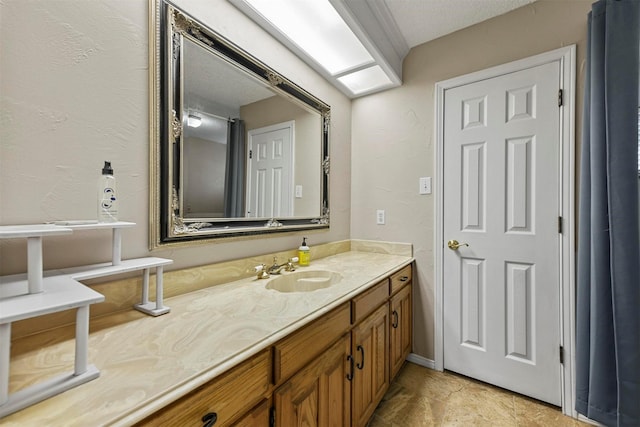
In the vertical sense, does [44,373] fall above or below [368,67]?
below

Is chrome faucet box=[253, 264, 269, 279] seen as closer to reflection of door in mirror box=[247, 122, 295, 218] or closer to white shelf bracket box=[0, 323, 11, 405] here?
reflection of door in mirror box=[247, 122, 295, 218]

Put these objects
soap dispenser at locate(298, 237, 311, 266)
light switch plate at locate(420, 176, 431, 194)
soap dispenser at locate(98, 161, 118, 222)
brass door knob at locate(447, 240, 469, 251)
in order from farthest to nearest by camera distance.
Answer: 1. light switch plate at locate(420, 176, 431, 194)
2. brass door knob at locate(447, 240, 469, 251)
3. soap dispenser at locate(298, 237, 311, 266)
4. soap dispenser at locate(98, 161, 118, 222)

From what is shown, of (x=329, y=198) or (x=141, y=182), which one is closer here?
(x=141, y=182)

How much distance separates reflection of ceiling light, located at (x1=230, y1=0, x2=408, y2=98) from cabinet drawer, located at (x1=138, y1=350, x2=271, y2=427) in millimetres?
1528

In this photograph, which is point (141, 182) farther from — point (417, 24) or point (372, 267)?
point (417, 24)

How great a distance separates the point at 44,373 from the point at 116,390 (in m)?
0.19

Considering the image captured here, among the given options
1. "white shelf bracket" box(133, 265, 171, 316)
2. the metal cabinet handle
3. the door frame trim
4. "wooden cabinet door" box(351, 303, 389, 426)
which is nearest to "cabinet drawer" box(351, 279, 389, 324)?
"wooden cabinet door" box(351, 303, 389, 426)

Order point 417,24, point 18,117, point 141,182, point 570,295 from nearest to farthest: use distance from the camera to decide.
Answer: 1. point 18,117
2. point 141,182
3. point 570,295
4. point 417,24

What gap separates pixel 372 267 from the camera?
5.33ft

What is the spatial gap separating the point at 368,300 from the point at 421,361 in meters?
1.07

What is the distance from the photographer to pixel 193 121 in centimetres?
113

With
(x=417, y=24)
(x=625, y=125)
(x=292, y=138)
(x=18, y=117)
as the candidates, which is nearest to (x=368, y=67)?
(x=417, y=24)

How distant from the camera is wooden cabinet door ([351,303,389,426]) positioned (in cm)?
121

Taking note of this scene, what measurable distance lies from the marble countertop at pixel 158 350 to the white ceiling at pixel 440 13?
1.76 metres
